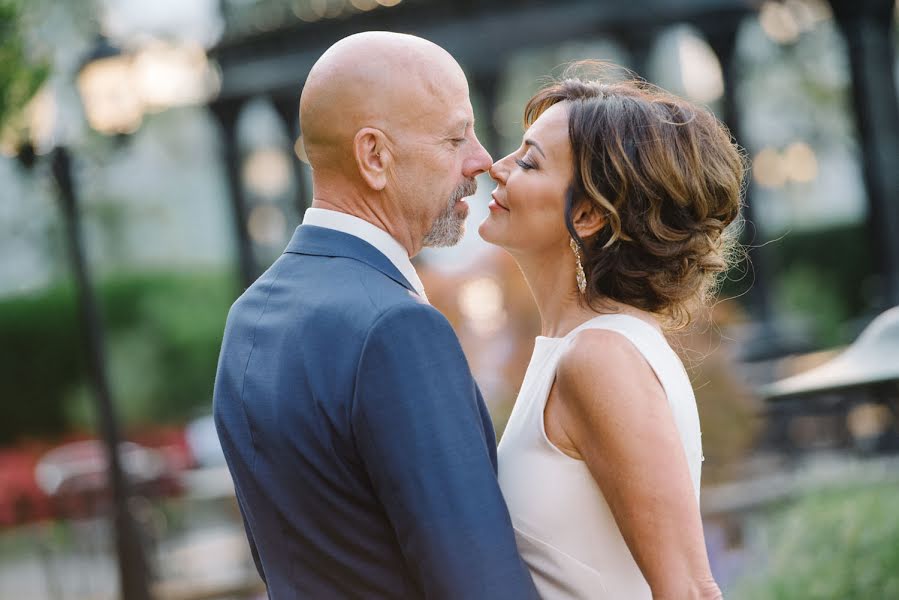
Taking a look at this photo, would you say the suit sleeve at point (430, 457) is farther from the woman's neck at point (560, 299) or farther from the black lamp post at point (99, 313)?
the black lamp post at point (99, 313)

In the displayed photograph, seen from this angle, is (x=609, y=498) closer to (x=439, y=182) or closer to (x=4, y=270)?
(x=439, y=182)

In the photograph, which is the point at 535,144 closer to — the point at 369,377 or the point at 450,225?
the point at 450,225

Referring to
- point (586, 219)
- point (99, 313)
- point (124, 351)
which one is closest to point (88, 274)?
point (99, 313)

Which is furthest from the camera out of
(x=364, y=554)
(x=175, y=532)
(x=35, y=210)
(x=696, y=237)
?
(x=35, y=210)

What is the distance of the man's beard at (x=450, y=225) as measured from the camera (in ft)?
7.85

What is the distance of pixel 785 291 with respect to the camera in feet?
58.5

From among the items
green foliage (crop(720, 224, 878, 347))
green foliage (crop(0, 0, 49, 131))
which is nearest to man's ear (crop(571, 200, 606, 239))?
green foliage (crop(0, 0, 49, 131))

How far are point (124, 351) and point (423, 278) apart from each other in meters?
11.6

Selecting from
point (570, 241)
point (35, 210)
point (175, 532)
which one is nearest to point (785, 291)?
point (175, 532)

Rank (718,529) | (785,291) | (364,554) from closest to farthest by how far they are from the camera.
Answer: (364,554) < (718,529) < (785,291)

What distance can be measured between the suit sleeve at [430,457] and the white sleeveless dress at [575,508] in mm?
352

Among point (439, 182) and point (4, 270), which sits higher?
point (4, 270)

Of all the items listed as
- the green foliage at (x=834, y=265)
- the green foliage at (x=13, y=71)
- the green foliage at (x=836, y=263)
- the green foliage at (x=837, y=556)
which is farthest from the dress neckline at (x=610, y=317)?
the green foliage at (x=836, y=263)

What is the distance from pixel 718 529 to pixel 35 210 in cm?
1550
